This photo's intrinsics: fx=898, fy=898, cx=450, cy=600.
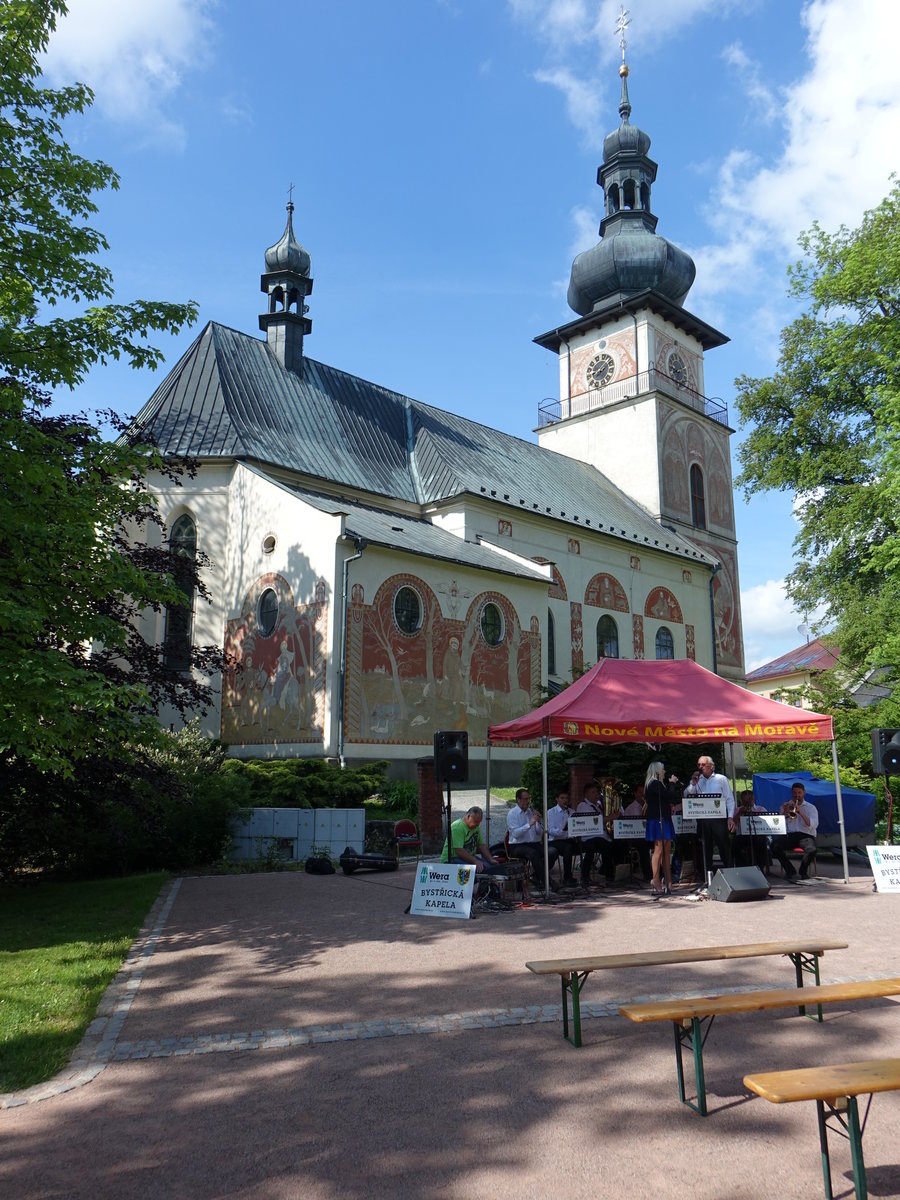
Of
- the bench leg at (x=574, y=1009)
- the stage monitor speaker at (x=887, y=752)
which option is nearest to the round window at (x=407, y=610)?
the stage monitor speaker at (x=887, y=752)


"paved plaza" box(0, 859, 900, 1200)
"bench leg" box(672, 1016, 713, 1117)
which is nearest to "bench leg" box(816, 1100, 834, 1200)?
"paved plaza" box(0, 859, 900, 1200)

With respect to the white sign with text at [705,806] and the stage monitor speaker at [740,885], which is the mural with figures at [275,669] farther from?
the stage monitor speaker at [740,885]

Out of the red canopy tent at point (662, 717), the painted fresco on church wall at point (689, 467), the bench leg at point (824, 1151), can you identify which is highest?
the painted fresco on church wall at point (689, 467)

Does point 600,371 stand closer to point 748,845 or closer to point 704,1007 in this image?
point 748,845

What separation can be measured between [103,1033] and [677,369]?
39127 millimetres

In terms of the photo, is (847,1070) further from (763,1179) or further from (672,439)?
(672,439)

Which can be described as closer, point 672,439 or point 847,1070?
point 847,1070

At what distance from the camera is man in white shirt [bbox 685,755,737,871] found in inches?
476

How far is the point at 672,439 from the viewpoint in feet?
127

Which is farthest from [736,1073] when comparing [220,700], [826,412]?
[826,412]

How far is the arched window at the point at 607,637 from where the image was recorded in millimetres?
30438

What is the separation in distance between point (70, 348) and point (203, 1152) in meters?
8.12

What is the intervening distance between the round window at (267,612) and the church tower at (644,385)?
2001cm

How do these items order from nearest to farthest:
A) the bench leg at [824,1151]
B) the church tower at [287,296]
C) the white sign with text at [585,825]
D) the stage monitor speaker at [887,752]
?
1. the bench leg at [824,1151]
2. the white sign with text at [585,825]
3. the stage monitor speaker at [887,752]
4. the church tower at [287,296]
